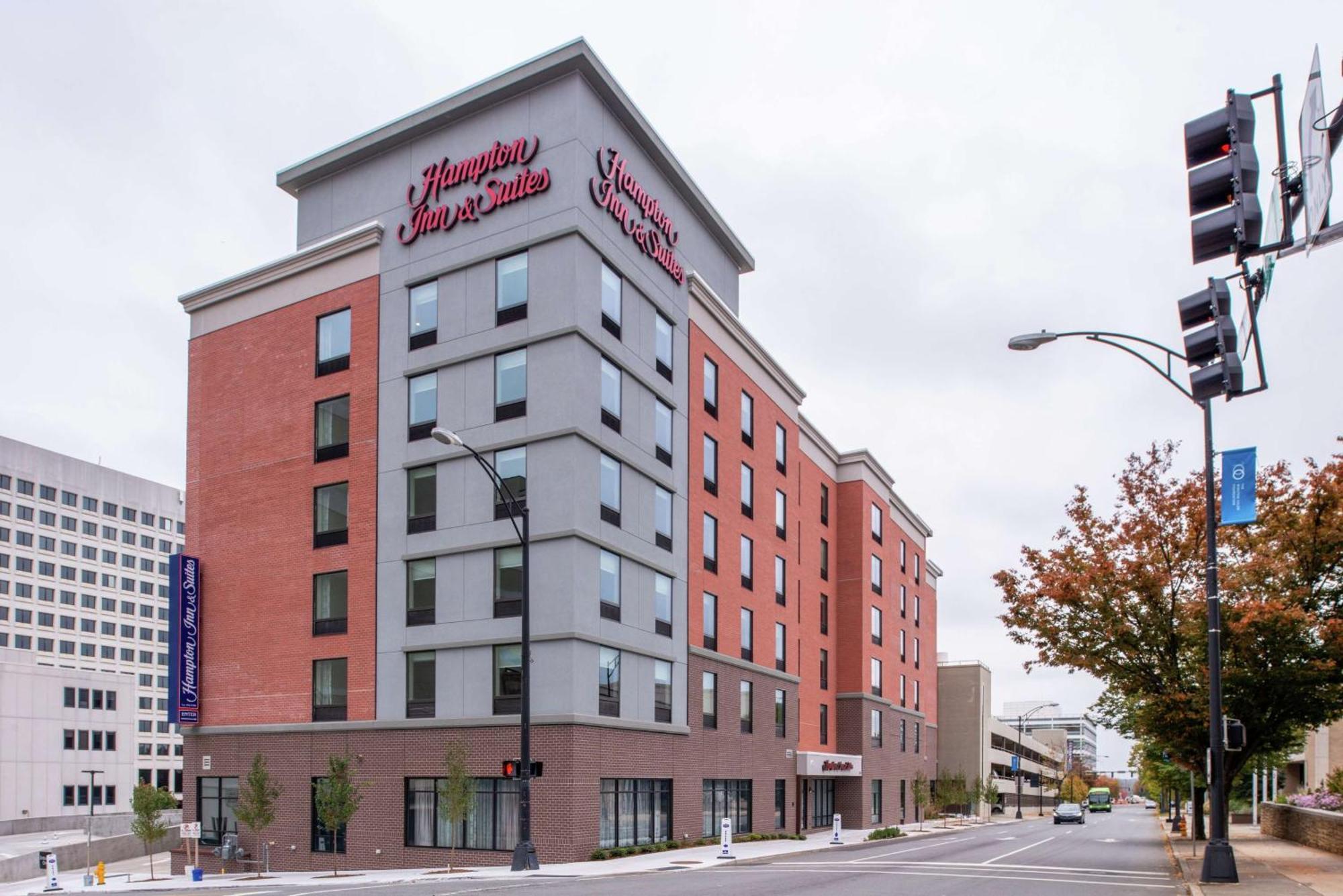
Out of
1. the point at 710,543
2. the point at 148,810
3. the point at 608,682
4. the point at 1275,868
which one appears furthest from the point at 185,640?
the point at 1275,868

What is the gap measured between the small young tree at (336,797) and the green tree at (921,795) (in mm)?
40113

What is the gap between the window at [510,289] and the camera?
3706cm

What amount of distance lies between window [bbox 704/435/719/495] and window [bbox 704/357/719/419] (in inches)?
44.8

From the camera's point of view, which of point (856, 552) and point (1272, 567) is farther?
point (856, 552)

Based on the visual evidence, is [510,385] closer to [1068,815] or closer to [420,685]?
[420,685]

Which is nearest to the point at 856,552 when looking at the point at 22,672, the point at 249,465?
the point at 249,465

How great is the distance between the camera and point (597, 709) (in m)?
34.7

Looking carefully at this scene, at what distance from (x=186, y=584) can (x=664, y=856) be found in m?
20.9

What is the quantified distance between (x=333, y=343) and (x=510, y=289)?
8163 mm

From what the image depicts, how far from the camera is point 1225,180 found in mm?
8562

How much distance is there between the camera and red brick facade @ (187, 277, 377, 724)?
3950 centimetres

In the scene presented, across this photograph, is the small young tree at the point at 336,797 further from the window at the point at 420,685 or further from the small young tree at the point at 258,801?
the window at the point at 420,685

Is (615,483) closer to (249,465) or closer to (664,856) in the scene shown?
(664,856)

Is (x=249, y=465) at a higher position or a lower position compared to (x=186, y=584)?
higher
